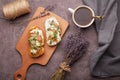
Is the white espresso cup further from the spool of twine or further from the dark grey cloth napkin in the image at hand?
the spool of twine

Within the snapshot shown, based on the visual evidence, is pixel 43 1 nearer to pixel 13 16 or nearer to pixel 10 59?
pixel 13 16

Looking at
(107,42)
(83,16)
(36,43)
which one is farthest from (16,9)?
(107,42)

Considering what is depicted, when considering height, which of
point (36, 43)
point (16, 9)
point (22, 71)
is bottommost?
point (22, 71)

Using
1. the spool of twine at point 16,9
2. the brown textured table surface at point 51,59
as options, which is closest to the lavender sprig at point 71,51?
the brown textured table surface at point 51,59

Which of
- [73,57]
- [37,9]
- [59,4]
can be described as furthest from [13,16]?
[73,57]

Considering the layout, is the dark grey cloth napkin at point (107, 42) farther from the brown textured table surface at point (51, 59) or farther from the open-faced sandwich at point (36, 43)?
the open-faced sandwich at point (36, 43)

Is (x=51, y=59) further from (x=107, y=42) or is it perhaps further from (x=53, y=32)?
(x=107, y=42)
